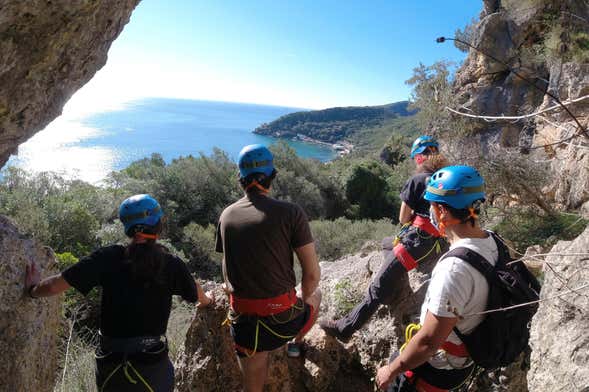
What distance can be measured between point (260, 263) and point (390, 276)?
159 centimetres

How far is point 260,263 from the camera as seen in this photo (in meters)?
2.85

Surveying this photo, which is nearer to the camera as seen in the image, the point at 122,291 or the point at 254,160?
the point at 122,291

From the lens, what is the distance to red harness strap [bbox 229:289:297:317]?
2941 millimetres

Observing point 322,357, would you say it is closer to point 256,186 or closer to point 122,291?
point 256,186

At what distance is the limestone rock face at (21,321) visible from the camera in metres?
2.52

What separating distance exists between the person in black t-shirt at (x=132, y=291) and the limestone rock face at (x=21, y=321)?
0.13 metres

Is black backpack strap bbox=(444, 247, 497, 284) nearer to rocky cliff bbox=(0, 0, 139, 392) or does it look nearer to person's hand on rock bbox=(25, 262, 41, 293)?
rocky cliff bbox=(0, 0, 139, 392)

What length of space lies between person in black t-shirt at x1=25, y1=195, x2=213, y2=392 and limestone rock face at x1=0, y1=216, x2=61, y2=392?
13 cm

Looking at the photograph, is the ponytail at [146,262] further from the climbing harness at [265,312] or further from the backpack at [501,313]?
the backpack at [501,313]

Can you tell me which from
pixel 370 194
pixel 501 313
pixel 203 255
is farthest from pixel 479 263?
pixel 370 194

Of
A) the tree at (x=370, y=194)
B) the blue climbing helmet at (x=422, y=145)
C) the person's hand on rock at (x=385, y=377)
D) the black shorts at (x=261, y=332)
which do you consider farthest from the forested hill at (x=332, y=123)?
the person's hand on rock at (x=385, y=377)

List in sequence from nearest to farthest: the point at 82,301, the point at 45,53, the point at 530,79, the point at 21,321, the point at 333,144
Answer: the point at 45,53, the point at 21,321, the point at 82,301, the point at 530,79, the point at 333,144

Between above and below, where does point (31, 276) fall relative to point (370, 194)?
above

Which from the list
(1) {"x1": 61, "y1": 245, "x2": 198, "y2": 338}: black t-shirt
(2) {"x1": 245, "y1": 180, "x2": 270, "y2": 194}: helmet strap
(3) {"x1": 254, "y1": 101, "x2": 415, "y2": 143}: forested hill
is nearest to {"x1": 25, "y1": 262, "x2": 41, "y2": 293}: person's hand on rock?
(1) {"x1": 61, "y1": 245, "x2": 198, "y2": 338}: black t-shirt
